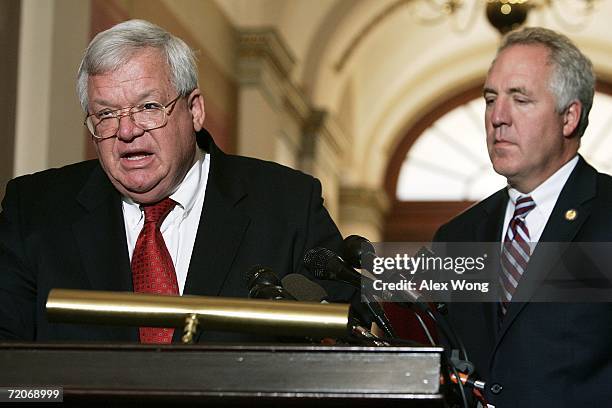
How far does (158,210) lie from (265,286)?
739mm

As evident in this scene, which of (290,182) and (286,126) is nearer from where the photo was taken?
(290,182)

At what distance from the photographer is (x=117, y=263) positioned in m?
2.53

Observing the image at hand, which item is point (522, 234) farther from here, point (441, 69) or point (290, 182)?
point (441, 69)

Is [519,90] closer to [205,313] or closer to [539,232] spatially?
[539,232]

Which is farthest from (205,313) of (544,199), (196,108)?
(544,199)

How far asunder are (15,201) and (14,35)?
10.2ft

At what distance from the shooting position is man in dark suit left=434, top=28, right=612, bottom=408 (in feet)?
10.3

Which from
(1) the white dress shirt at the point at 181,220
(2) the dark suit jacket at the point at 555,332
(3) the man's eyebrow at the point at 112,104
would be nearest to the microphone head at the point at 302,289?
(1) the white dress shirt at the point at 181,220

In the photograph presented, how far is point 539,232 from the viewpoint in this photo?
340cm

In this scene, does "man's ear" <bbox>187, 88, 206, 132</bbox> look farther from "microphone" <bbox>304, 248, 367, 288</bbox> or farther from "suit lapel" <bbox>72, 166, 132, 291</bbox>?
"microphone" <bbox>304, 248, 367, 288</bbox>

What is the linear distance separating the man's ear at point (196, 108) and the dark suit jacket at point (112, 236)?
3.9 inches

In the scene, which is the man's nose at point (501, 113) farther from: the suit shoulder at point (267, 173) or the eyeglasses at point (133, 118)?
the eyeglasses at point (133, 118)

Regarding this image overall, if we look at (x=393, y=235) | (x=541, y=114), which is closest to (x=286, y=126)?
(x=393, y=235)

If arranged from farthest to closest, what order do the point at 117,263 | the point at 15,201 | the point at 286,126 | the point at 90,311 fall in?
the point at 286,126, the point at 15,201, the point at 117,263, the point at 90,311
